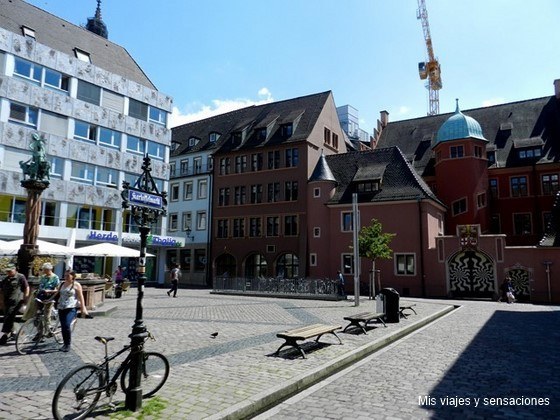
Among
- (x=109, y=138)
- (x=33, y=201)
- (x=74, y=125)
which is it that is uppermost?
(x=74, y=125)

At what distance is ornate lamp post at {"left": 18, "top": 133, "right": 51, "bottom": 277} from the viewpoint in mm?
15445

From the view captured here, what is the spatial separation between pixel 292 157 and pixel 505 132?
2073cm

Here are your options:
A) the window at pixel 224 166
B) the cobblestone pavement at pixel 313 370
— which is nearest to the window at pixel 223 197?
the window at pixel 224 166

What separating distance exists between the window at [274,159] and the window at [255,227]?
524 cm

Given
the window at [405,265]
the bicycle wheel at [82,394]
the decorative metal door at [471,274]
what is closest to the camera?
the bicycle wheel at [82,394]

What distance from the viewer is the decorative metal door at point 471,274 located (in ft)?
102

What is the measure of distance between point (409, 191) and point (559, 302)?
40.1 feet

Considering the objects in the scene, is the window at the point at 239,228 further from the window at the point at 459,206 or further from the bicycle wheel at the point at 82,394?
the bicycle wheel at the point at 82,394

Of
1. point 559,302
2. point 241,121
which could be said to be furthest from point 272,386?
point 241,121

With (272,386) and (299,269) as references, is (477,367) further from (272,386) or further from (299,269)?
(299,269)

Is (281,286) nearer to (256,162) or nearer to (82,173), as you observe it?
(256,162)

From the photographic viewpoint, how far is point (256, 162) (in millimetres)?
43938

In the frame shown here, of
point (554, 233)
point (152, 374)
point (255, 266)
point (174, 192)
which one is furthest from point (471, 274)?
point (174, 192)

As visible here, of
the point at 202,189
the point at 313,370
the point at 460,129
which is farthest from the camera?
the point at 202,189
